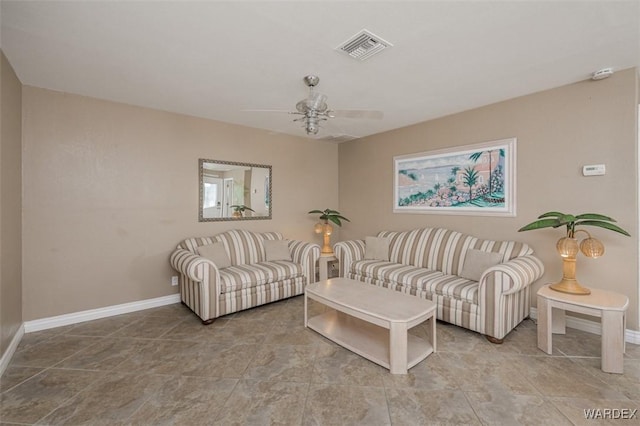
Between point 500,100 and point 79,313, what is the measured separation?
222 inches

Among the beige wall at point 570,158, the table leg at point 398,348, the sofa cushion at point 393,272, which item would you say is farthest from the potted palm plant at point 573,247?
the table leg at point 398,348

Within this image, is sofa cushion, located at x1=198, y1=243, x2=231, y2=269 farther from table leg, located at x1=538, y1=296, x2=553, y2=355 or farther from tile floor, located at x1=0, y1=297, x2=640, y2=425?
table leg, located at x1=538, y1=296, x2=553, y2=355

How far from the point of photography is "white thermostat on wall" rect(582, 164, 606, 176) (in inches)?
109

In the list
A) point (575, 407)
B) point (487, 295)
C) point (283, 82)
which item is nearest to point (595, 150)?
point (487, 295)

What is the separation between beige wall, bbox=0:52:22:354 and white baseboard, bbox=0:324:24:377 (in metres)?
0.04

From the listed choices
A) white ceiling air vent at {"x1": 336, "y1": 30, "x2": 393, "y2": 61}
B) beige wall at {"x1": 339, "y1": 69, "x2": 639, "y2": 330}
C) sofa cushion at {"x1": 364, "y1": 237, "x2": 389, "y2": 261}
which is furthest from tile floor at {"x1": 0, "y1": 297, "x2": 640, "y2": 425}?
white ceiling air vent at {"x1": 336, "y1": 30, "x2": 393, "y2": 61}

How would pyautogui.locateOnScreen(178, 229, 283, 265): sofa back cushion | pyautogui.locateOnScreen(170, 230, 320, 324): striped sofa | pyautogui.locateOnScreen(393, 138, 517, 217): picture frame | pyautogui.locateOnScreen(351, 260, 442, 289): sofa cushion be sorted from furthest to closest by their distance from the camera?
pyautogui.locateOnScreen(178, 229, 283, 265): sofa back cushion < pyautogui.locateOnScreen(393, 138, 517, 217): picture frame < pyautogui.locateOnScreen(351, 260, 442, 289): sofa cushion < pyautogui.locateOnScreen(170, 230, 320, 324): striped sofa

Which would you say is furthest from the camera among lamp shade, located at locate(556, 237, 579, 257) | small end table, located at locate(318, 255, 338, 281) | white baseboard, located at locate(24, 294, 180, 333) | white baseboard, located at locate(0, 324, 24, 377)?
small end table, located at locate(318, 255, 338, 281)

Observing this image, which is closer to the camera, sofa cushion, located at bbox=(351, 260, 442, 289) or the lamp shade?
the lamp shade

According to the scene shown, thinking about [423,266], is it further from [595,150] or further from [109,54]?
[109,54]

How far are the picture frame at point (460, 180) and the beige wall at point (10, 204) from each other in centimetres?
460

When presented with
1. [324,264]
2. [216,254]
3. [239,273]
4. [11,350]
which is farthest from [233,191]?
[11,350]

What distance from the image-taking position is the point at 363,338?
2.63 m

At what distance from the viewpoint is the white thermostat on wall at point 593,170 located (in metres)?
2.77
